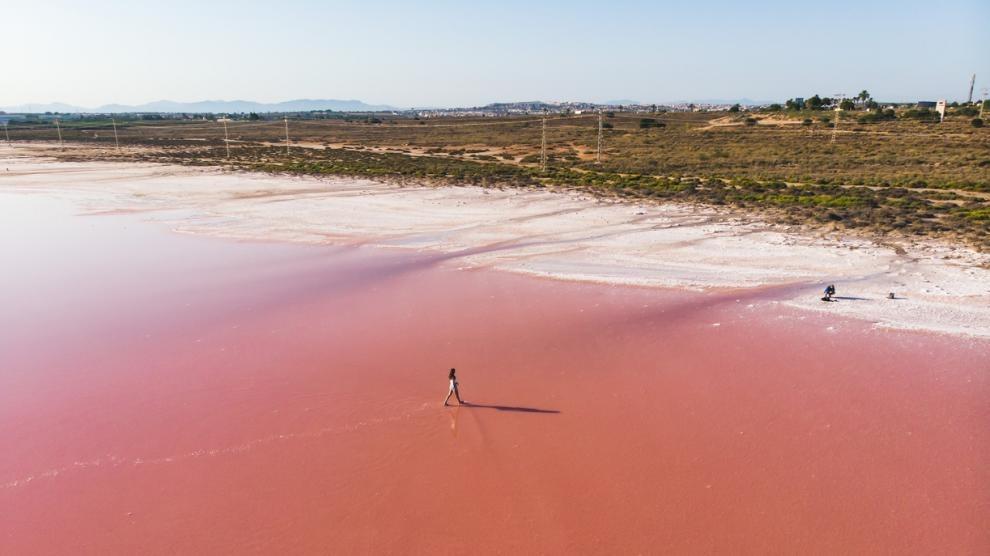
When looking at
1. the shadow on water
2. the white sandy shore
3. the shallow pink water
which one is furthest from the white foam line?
the white sandy shore

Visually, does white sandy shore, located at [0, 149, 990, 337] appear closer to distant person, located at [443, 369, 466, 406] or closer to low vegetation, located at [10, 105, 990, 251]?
low vegetation, located at [10, 105, 990, 251]

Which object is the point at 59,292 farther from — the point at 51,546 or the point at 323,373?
the point at 51,546

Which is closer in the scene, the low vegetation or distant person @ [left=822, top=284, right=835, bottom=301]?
distant person @ [left=822, top=284, right=835, bottom=301]

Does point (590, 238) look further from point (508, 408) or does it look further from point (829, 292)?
point (508, 408)

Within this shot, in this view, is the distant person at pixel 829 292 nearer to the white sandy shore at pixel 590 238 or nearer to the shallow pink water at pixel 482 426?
the white sandy shore at pixel 590 238

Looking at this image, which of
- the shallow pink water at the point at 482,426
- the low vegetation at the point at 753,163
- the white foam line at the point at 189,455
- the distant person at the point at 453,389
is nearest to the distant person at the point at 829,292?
the shallow pink water at the point at 482,426

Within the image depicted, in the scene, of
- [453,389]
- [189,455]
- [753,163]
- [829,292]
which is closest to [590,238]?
[829,292]

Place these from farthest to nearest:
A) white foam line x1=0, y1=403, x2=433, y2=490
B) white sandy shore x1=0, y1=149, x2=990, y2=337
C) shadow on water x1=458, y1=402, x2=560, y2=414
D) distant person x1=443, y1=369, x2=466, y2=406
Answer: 1. white sandy shore x1=0, y1=149, x2=990, y2=337
2. shadow on water x1=458, y1=402, x2=560, y2=414
3. distant person x1=443, y1=369, x2=466, y2=406
4. white foam line x1=0, y1=403, x2=433, y2=490
